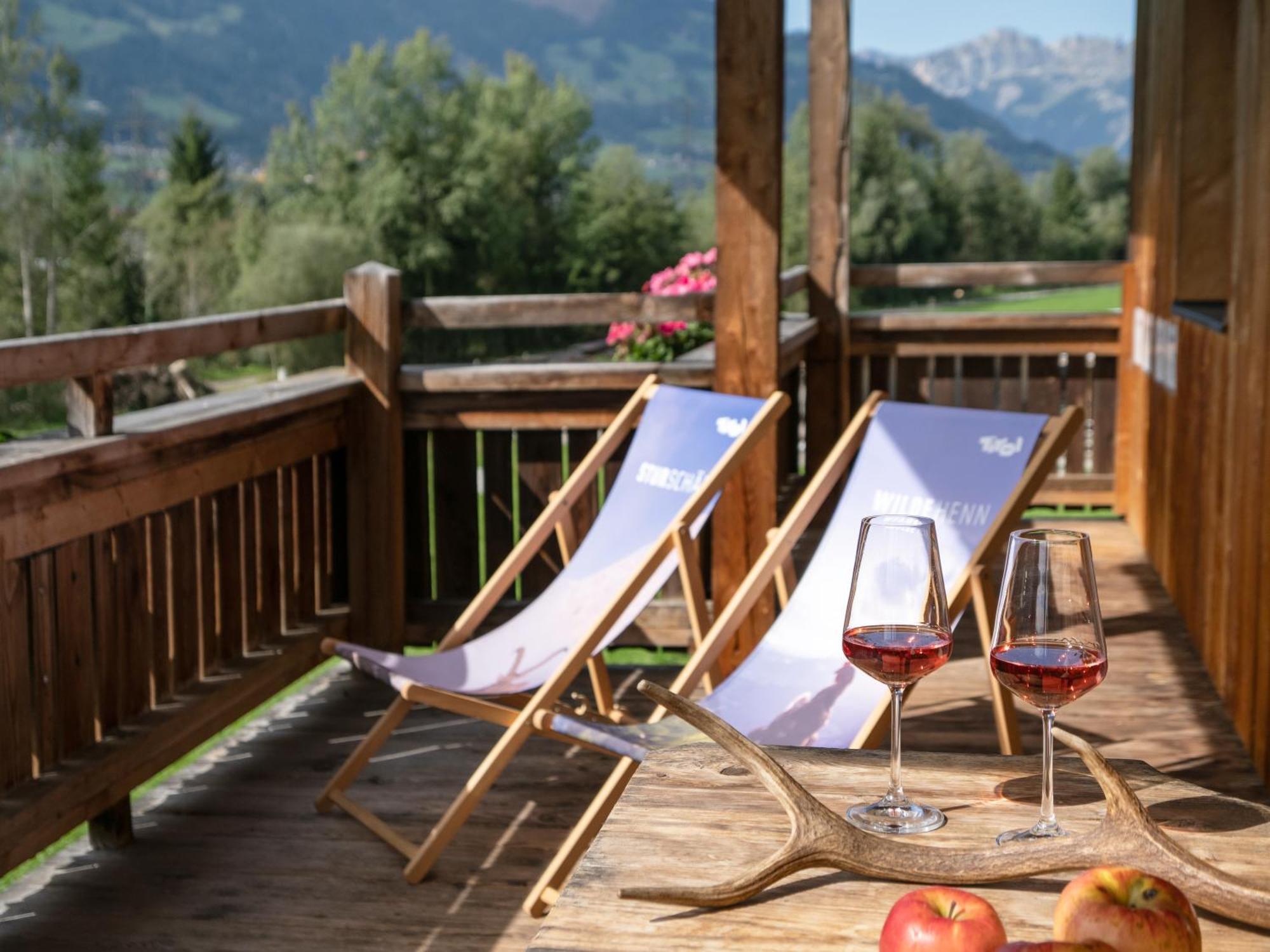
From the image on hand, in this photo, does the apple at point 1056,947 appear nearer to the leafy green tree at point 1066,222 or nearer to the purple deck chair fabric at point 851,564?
the purple deck chair fabric at point 851,564

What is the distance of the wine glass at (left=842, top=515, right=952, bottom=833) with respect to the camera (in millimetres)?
1224

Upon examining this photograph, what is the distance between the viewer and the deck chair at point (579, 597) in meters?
2.75

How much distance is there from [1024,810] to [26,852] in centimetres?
194

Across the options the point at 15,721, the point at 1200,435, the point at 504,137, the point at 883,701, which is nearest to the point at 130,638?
the point at 15,721

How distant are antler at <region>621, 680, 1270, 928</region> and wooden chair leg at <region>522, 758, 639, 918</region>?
1519 millimetres

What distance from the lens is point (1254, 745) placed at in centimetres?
322

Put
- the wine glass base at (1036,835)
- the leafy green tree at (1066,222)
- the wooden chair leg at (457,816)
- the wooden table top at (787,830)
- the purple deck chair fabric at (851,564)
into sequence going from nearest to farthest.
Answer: the wooden table top at (787,830) → the wine glass base at (1036,835) → the purple deck chair fabric at (851,564) → the wooden chair leg at (457,816) → the leafy green tree at (1066,222)

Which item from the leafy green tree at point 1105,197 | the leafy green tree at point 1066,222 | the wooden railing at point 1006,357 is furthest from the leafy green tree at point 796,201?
the wooden railing at point 1006,357

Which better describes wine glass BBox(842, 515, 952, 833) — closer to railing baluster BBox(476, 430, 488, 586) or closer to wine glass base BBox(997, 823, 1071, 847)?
wine glass base BBox(997, 823, 1071, 847)

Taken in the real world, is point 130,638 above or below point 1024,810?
below

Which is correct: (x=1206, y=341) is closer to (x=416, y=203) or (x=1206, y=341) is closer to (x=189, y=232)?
(x=416, y=203)

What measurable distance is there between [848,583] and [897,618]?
172 cm

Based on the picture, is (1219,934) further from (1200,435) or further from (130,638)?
(1200,435)

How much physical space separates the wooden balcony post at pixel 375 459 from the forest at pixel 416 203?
30842 mm
